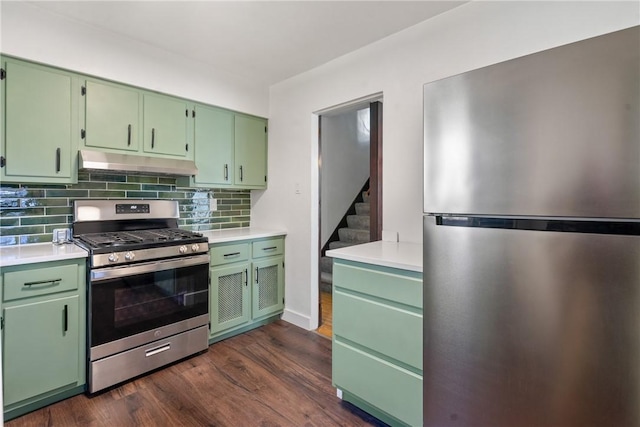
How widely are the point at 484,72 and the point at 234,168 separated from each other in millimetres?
2378

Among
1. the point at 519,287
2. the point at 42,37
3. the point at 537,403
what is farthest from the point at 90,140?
the point at 537,403

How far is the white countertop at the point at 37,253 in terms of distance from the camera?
1.69 meters

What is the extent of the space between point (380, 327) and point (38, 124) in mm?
2429

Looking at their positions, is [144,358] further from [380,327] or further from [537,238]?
[537,238]

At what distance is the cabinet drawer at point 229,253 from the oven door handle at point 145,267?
0.13 m

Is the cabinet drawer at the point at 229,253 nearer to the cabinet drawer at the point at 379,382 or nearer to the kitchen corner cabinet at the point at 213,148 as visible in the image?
the kitchen corner cabinet at the point at 213,148

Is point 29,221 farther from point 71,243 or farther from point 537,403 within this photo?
point 537,403

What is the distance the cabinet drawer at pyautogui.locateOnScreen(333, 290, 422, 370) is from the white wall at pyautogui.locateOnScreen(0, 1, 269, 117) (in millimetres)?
2165

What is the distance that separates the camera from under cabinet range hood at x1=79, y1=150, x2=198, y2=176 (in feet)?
7.00

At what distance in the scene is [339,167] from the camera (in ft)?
14.9

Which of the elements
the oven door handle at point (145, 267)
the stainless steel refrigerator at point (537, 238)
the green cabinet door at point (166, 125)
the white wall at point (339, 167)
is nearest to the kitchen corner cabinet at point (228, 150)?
the green cabinet door at point (166, 125)

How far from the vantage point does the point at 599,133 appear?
92 centimetres

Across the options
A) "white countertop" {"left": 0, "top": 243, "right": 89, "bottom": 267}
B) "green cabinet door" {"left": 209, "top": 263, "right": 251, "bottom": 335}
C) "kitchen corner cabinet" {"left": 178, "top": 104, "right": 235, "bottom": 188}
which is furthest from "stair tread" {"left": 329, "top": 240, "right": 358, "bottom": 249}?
"white countertop" {"left": 0, "top": 243, "right": 89, "bottom": 267}

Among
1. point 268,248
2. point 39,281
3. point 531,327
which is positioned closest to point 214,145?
point 268,248
